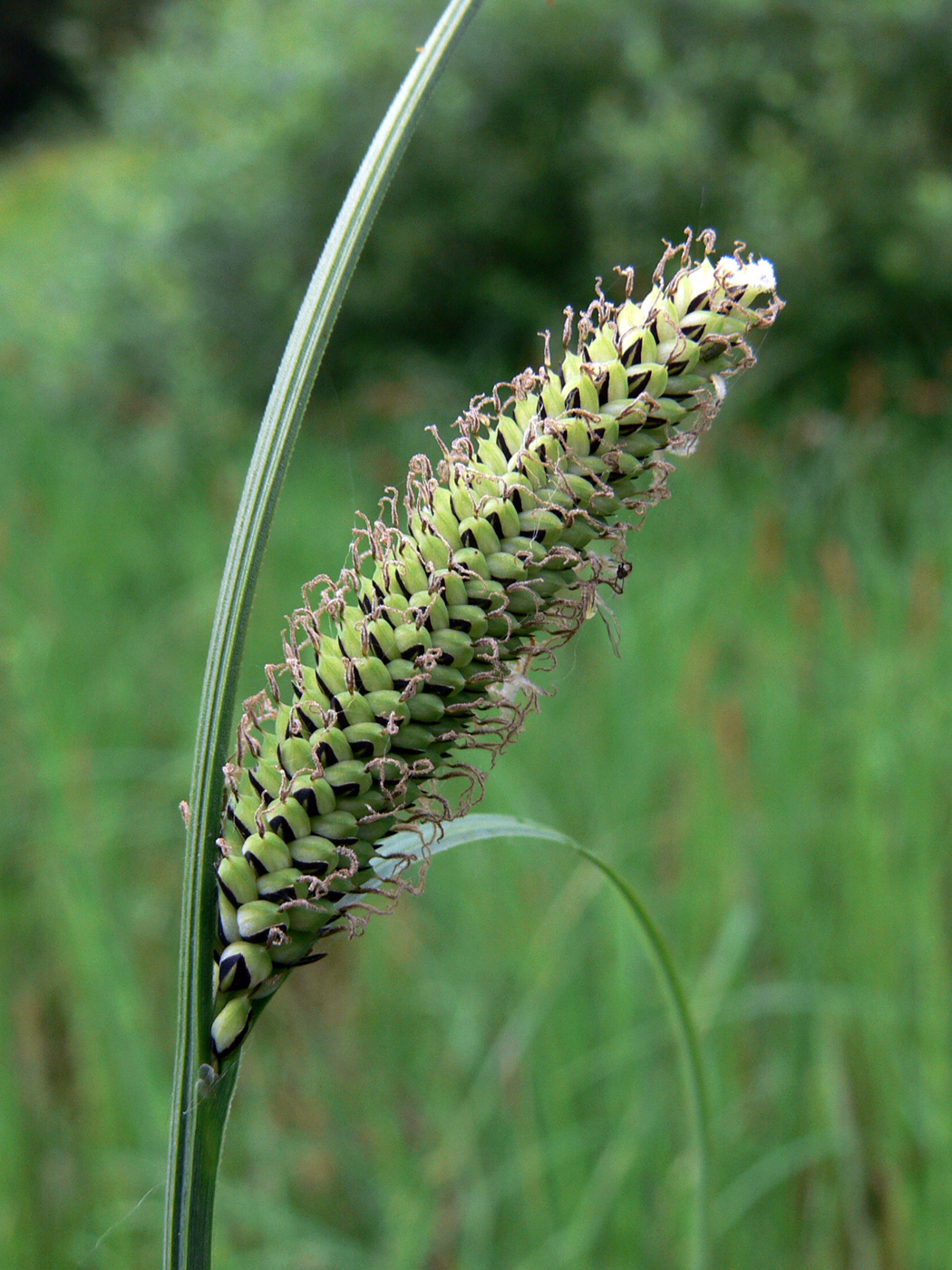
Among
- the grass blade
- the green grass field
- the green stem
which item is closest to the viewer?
the green stem

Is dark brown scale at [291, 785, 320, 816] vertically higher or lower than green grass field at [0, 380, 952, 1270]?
higher

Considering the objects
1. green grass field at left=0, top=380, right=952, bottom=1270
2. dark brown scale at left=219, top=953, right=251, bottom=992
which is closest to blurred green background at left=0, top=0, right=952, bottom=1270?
green grass field at left=0, top=380, right=952, bottom=1270

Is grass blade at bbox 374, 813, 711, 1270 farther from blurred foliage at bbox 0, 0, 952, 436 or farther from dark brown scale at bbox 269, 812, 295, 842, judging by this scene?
blurred foliage at bbox 0, 0, 952, 436

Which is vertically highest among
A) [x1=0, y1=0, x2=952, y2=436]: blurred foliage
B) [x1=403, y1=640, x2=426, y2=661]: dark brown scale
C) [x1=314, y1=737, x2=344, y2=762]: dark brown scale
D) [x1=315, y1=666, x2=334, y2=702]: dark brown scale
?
[x1=0, y1=0, x2=952, y2=436]: blurred foliage

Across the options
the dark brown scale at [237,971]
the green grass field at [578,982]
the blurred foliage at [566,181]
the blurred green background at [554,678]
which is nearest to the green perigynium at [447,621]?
the dark brown scale at [237,971]

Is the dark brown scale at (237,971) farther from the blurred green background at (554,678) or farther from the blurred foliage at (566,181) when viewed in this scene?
A: the blurred foliage at (566,181)

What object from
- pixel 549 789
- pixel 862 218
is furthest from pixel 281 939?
pixel 862 218
